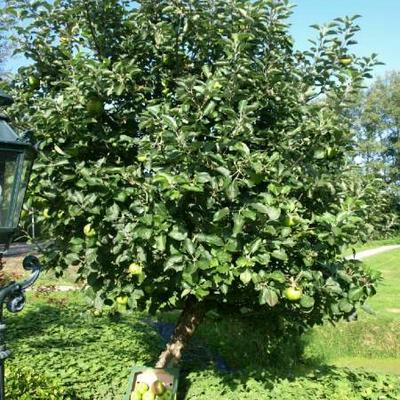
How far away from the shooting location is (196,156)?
12.5 ft

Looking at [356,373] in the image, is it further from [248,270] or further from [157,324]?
[157,324]

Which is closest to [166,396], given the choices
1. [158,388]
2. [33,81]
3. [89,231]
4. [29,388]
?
[158,388]

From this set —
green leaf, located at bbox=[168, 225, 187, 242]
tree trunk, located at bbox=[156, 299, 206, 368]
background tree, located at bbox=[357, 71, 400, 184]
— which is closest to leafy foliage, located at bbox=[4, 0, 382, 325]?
green leaf, located at bbox=[168, 225, 187, 242]

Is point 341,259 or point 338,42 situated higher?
point 338,42

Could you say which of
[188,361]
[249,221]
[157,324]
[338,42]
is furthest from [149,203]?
[157,324]

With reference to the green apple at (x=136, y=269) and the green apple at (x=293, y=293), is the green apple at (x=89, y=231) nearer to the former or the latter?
the green apple at (x=136, y=269)

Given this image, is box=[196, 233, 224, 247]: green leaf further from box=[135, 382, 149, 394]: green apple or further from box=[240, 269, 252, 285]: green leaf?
box=[135, 382, 149, 394]: green apple

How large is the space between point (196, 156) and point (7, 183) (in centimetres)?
137

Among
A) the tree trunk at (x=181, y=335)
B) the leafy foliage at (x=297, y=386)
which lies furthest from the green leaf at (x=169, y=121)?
the leafy foliage at (x=297, y=386)

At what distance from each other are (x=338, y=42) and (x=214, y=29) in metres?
1.14

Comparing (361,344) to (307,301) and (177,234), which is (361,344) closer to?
(307,301)

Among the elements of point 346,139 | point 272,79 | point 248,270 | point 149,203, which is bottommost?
point 248,270

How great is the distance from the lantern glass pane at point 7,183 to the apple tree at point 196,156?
991 millimetres

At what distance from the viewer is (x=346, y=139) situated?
4.45 meters
